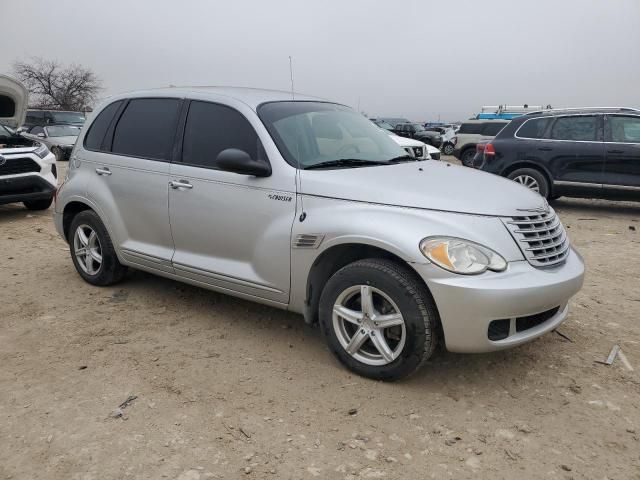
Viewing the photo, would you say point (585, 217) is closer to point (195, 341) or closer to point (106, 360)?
point (195, 341)

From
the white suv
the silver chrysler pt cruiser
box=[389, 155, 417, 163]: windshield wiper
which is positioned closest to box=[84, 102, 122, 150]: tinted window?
the silver chrysler pt cruiser

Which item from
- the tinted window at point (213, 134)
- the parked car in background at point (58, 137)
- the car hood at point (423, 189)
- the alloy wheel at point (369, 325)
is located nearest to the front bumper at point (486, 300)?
the alloy wheel at point (369, 325)

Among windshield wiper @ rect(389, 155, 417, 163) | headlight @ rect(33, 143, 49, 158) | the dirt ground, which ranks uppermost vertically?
windshield wiper @ rect(389, 155, 417, 163)

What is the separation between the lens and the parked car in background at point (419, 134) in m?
27.2

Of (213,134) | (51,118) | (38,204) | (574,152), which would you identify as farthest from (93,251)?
(51,118)

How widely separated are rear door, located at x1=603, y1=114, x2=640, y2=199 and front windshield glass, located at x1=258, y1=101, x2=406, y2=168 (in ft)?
18.9

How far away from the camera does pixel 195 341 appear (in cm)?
390

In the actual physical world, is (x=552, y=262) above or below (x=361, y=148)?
below

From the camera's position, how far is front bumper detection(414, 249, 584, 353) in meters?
2.89

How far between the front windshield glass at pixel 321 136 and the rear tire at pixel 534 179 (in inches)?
220

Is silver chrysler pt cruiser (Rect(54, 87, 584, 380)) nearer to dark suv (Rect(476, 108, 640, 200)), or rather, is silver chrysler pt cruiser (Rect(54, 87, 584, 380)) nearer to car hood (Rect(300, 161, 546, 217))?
car hood (Rect(300, 161, 546, 217))

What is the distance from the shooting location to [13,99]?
1070 cm

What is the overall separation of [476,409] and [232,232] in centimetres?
191

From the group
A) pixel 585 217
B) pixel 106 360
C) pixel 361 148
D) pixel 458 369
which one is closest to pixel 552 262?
pixel 458 369
